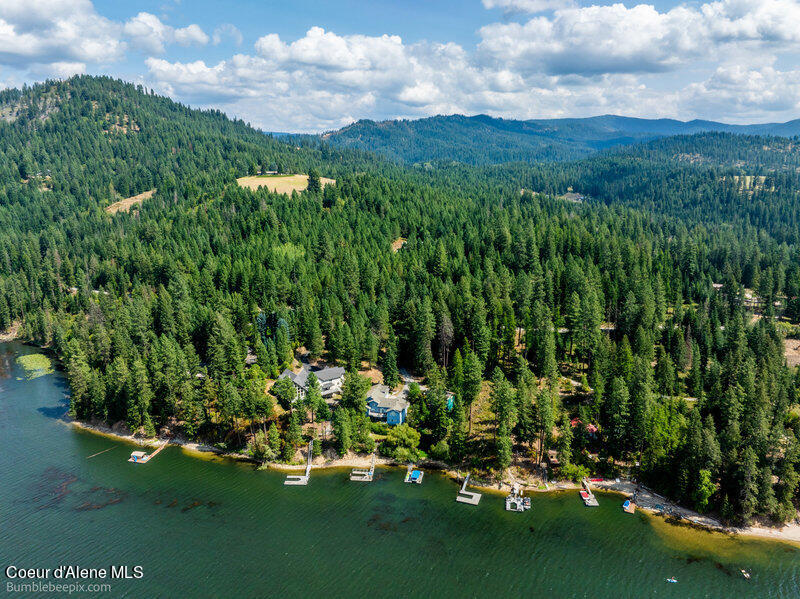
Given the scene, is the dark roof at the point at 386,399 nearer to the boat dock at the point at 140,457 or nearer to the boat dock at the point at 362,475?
the boat dock at the point at 362,475

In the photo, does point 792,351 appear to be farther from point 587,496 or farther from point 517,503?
point 517,503

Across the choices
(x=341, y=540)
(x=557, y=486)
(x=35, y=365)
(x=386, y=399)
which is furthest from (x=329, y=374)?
(x=35, y=365)

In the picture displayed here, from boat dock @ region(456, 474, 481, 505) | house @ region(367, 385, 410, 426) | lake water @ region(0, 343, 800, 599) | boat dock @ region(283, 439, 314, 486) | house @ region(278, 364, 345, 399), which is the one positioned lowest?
lake water @ region(0, 343, 800, 599)

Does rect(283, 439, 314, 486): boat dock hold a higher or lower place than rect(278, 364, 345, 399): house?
lower

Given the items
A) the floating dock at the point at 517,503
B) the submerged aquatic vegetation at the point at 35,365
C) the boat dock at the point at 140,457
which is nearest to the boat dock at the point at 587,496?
the floating dock at the point at 517,503

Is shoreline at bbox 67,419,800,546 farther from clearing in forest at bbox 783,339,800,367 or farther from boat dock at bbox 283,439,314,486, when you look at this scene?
clearing in forest at bbox 783,339,800,367

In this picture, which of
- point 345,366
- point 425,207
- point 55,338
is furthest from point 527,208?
point 55,338

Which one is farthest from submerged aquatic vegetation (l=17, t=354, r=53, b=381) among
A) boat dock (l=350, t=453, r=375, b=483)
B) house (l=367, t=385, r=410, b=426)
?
boat dock (l=350, t=453, r=375, b=483)

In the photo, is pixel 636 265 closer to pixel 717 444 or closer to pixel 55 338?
pixel 717 444
